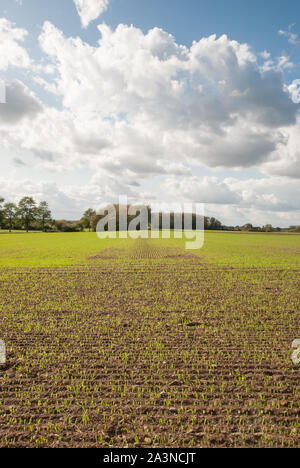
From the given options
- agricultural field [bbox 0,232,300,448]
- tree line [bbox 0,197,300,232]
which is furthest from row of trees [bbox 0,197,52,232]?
agricultural field [bbox 0,232,300,448]

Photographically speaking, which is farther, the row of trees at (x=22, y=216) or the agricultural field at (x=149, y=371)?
the row of trees at (x=22, y=216)

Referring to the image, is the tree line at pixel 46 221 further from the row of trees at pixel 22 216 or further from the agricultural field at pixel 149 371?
the agricultural field at pixel 149 371

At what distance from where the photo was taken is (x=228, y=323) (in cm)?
859

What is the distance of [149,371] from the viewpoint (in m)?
5.70

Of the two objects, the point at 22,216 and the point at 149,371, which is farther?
the point at 22,216

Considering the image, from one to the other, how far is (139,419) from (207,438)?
3.72 ft

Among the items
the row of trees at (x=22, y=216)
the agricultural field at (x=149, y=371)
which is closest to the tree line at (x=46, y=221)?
the row of trees at (x=22, y=216)

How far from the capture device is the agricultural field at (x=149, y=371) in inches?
163

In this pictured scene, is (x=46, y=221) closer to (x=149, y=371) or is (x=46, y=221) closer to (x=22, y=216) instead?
(x=22, y=216)

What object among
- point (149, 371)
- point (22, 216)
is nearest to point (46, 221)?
point (22, 216)

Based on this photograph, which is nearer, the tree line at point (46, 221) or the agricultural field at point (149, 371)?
the agricultural field at point (149, 371)

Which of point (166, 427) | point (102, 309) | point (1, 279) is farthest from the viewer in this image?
point (1, 279)
